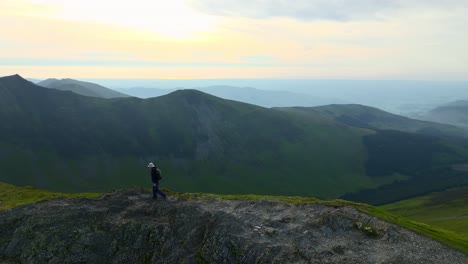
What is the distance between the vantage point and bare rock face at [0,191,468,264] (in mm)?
35625

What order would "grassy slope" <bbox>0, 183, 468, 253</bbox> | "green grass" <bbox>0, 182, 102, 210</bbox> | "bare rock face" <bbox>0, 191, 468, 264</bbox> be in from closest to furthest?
"bare rock face" <bbox>0, 191, 468, 264</bbox>
"grassy slope" <bbox>0, 183, 468, 253</bbox>
"green grass" <bbox>0, 182, 102, 210</bbox>

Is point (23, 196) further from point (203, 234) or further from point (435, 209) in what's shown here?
point (435, 209)

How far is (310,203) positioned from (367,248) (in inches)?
465

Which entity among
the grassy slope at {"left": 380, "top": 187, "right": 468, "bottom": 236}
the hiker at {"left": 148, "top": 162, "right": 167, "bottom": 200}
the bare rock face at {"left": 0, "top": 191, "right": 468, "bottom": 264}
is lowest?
the grassy slope at {"left": 380, "top": 187, "right": 468, "bottom": 236}

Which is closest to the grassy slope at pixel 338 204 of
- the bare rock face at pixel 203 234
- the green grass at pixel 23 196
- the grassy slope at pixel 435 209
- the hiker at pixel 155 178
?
the green grass at pixel 23 196

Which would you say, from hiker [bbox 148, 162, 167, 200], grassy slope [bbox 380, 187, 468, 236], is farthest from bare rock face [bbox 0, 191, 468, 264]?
grassy slope [bbox 380, 187, 468, 236]

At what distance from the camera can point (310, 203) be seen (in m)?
46.4

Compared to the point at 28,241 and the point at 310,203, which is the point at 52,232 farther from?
the point at 310,203

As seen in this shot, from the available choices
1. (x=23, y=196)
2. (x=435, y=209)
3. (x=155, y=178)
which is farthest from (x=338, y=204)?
(x=435, y=209)

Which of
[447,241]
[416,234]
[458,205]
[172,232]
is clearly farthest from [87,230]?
[458,205]

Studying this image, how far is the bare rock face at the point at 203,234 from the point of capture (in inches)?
1403

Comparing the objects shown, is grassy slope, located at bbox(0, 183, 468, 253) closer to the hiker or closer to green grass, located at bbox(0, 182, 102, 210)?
green grass, located at bbox(0, 182, 102, 210)

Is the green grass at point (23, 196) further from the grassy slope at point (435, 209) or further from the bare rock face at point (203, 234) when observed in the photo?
the grassy slope at point (435, 209)

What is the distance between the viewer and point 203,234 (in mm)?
41719
